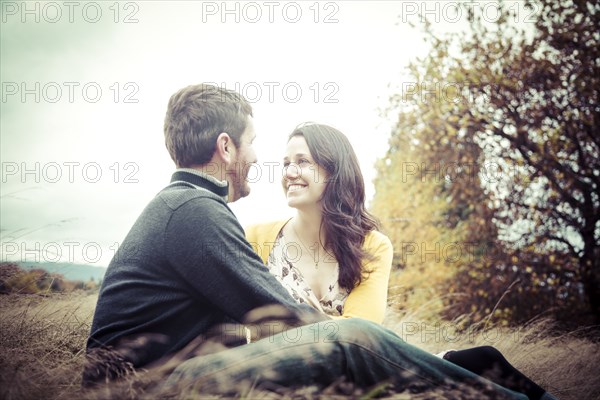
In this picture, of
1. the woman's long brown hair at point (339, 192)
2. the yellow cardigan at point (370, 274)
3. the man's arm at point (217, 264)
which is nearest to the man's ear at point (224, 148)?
the man's arm at point (217, 264)

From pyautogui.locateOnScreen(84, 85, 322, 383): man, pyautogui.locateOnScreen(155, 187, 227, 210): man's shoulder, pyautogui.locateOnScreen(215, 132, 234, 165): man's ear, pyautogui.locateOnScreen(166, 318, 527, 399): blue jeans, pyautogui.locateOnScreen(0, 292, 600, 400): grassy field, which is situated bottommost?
pyautogui.locateOnScreen(0, 292, 600, 400): grassy field

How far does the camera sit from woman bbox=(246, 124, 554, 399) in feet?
10.1

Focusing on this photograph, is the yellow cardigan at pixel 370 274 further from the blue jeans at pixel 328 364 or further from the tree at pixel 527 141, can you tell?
the tree at pixel 527 141

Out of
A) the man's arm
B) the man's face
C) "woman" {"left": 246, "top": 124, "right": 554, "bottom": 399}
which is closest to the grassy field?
the man's arm

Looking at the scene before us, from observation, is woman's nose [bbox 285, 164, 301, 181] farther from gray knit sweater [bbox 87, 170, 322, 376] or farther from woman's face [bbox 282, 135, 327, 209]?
gray knit sweater [bbox 87, 170, 322, 376]

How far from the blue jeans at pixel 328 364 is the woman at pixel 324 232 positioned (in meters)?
1.05

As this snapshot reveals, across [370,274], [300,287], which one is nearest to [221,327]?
[300,287]

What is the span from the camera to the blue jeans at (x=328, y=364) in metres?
1.71

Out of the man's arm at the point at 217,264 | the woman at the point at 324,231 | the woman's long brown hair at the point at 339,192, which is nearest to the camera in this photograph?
the man's arm at the point at 217,264

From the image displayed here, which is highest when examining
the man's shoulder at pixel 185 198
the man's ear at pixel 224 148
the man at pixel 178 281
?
the man's ear at pixel 224 148

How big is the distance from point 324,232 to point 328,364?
5.39 feet

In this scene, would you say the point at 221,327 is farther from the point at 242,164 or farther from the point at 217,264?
the point at 242,164

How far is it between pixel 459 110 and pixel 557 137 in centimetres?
127

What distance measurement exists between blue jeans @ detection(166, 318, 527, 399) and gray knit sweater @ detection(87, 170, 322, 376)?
0.16 metres
